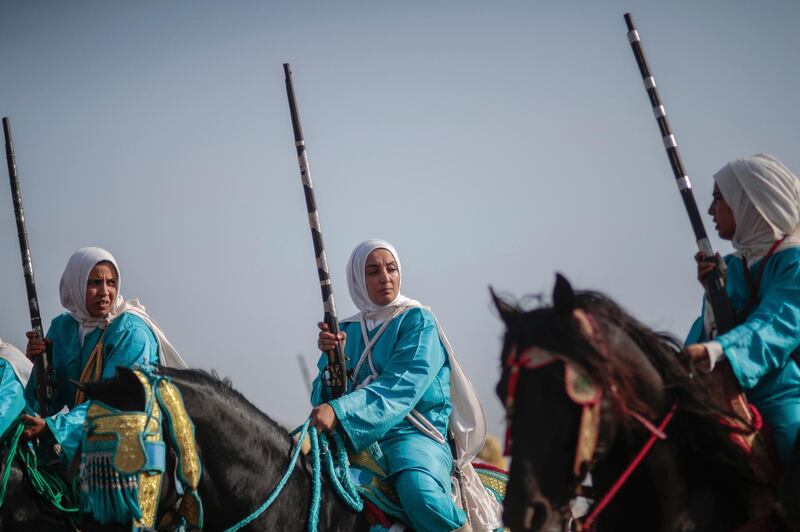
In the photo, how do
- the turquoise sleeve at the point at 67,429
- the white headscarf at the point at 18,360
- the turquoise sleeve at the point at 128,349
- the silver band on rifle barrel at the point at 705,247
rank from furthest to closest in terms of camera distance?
1. the white headscarf at the point at 18,360
2. the turquoise sleeve at the point at 128,349
3. the turquoise sleeve at the point at 67,429
4. the silver band on rifle barrel at the point at 705,247

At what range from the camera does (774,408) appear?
4.32 metres

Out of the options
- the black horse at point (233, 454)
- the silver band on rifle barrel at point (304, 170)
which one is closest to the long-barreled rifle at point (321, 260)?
the silver band on rifle barrel at point (304, 170)

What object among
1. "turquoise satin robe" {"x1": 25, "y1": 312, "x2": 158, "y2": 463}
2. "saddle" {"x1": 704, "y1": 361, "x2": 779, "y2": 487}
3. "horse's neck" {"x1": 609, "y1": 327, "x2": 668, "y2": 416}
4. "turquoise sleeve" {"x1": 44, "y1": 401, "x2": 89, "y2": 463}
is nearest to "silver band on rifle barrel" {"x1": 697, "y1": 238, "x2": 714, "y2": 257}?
"saddle" {"x1": 704, "y1": 361, "x2": 779, "y2": 487}

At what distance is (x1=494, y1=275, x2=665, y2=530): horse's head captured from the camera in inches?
134

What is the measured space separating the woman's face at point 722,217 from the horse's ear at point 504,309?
180 cm

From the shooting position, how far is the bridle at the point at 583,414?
3.41m

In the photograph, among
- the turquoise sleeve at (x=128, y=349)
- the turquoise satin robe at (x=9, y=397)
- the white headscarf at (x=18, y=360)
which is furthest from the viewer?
the white headscarf at (x=18, y=360)

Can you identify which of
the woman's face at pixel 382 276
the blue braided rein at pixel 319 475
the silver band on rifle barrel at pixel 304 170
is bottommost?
the blue braided rein at pixel 319 475

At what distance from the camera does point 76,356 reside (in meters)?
7.51

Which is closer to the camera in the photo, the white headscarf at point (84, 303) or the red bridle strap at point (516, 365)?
the red bridle strap at point (516, 365)

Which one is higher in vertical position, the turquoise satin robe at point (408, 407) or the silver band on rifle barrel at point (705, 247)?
the silver band on rifle barrel at point (705, 247)

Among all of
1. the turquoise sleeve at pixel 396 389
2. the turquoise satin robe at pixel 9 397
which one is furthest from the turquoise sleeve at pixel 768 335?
the turquoise satin robe at pixel 9 397

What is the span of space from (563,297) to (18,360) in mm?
6194

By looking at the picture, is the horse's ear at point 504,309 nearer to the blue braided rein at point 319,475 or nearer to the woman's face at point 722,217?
the woman's face at point 722,217
